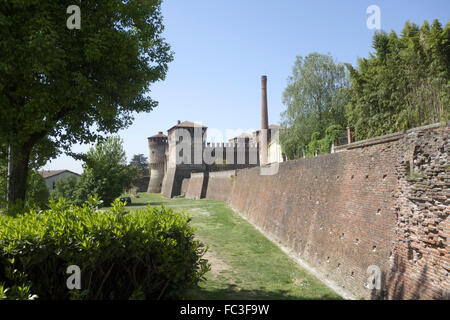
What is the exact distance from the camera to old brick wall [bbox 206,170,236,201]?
3085cm

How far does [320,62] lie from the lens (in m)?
31.7

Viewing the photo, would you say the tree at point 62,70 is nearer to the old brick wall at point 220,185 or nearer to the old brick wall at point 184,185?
the old brick wall at point 220,185

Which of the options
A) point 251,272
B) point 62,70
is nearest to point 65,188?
point 251,272

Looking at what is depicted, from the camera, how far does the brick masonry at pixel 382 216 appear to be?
5574 millimetres

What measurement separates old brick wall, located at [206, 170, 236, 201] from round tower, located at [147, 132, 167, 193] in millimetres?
25243

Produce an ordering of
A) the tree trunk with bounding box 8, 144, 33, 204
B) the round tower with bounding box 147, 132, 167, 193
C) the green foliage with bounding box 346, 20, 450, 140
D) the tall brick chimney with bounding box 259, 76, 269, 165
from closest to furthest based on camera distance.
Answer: the tree trunk with bounding box 8, 144, 33, 204 < the green foliage with bounding box 346, 20, 450, 140 < the tall brick chimney with bounding box 259, 76, 269, 165 < the round tower with bounding box 147, 132, 167, 193

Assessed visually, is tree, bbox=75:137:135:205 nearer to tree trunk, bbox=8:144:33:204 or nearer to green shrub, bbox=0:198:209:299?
tree trunk, bbox=8:144:33:204

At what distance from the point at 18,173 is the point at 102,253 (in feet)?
15.7

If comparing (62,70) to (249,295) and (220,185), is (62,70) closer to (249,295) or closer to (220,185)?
(249,295)

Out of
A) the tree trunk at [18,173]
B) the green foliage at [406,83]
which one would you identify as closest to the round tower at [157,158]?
the green foliage at [406,83]

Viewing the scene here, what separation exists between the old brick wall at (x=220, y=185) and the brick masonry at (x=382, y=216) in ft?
59.1

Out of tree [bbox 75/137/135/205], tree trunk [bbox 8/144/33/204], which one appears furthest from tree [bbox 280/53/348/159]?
tree trunk [bbox 8/144/33/204]

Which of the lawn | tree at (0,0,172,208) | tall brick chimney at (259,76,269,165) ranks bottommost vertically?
the lawn
